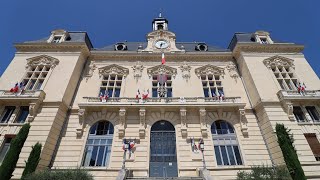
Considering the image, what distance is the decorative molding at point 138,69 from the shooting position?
68.1 ft

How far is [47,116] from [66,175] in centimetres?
667

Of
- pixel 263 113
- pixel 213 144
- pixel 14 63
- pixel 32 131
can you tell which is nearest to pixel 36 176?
pixel 32 131

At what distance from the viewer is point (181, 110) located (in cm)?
1716

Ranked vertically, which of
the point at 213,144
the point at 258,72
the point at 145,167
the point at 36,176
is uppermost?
the point at 258,72

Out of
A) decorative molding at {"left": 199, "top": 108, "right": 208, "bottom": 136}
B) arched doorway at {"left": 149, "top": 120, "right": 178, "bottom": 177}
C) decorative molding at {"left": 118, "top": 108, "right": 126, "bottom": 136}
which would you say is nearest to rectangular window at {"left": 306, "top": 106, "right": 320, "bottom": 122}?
decorative molding at {"left": 199, "top": 108, "right": 208, "bottom": 136}

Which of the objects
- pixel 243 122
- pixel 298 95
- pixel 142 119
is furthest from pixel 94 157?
pixel 298 95

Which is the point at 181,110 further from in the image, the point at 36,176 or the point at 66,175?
the point at 36,176

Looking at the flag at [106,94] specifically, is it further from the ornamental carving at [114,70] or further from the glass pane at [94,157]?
the glass pane at [94,157]

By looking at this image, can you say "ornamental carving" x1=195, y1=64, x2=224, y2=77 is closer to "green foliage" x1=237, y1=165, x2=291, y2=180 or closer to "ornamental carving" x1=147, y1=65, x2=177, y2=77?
"ornamental carving" x1=147, y1=65, x2=177, y2=77

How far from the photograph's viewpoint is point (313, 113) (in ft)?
56.6

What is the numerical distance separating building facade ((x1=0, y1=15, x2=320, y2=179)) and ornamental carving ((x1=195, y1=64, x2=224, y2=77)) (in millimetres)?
112

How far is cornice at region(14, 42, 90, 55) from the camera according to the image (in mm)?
21375

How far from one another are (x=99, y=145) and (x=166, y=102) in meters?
6.61

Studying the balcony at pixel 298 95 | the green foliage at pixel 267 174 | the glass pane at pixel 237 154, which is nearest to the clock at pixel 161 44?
the balcony at pixel 298 95
